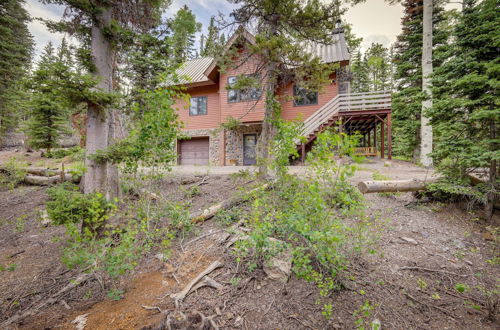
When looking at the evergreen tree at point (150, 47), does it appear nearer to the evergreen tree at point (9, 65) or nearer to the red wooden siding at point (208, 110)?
the red wooden siding at point (208, 110)

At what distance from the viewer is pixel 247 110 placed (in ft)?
39.0

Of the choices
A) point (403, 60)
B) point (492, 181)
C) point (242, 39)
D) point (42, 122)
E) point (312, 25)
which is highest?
point (403, 60)

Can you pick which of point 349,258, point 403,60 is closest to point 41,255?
point 349,258

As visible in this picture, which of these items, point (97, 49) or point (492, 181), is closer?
point (492, 181)

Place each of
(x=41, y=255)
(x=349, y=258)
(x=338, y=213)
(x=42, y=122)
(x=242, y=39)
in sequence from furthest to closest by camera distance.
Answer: (x=42, y=122)
(x=242, y=39)
(x=338, y=213)
(x=41, y=255)
(x=349, y=258)

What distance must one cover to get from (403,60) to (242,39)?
40.5 feet

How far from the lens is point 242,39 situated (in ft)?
21.6

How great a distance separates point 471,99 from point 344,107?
6583mm

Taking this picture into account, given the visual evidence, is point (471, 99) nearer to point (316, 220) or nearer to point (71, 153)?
point (316, 220)

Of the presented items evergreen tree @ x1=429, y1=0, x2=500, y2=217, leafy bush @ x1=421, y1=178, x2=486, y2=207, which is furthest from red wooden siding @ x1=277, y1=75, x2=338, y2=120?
leafy bush @ x1=421, y1=178, x2=486, y2=207

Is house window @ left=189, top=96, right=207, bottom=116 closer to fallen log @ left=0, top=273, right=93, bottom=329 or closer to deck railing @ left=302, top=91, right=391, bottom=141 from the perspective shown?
deck railing @ left=302, top=91, right=391, bottom=141

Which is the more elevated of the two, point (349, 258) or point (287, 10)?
point (287, 10)

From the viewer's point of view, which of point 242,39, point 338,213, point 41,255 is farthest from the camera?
point 242,39

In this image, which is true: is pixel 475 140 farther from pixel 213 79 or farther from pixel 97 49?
pixel 213 79
